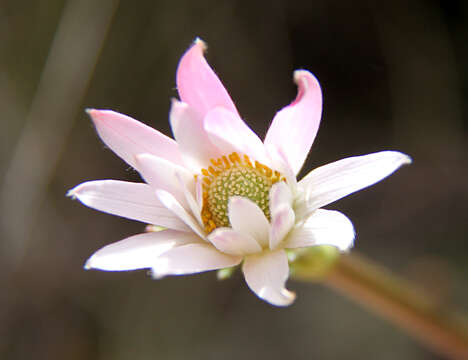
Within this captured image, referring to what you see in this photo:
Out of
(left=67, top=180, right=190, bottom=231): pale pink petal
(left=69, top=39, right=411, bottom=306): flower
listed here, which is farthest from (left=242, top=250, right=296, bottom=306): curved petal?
(left=67, top=180, right=190, bottom=231): pale pink petal

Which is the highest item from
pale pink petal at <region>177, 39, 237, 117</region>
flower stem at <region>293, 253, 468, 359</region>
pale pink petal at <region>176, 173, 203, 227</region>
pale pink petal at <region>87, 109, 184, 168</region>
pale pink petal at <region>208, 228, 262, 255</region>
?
pale pink petal at <region>177, 39, 237, 117</region>

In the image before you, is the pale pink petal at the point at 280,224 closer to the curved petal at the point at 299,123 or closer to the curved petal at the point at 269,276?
the curved petal at the point at 269,276

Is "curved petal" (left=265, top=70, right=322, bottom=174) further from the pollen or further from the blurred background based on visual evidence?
the blurred background

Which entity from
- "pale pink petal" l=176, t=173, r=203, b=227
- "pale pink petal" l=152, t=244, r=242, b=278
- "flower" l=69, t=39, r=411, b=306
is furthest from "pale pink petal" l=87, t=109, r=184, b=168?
"pale pink petal" l=152, t=244, r=242, b=278

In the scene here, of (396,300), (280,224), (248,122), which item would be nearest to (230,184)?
(280,224)

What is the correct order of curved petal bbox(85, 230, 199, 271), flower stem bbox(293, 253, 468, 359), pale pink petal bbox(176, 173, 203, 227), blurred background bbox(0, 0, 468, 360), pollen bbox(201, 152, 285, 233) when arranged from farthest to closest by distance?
blurred background bbox(0, 0, 468, 360), flower stem bbox(293, 253, 468, 359), pollen bbox(201, 152, 285, 233), pale pink petal bbox(176, 173, 203, 227), curved petal bbox(85, 230, 199, 271)

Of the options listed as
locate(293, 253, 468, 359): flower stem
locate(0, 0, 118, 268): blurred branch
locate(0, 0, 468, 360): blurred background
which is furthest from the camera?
locate(0, 0, 468, 360): blurred background

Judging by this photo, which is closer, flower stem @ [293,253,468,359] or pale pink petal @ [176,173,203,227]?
pale pink petal @ [176,173,203,227]

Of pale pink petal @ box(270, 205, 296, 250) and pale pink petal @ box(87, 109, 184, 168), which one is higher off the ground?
pale pink petal @ box(87, 109, 184, 168)

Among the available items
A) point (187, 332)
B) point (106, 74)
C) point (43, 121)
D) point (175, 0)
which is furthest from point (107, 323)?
point (175, 0)
